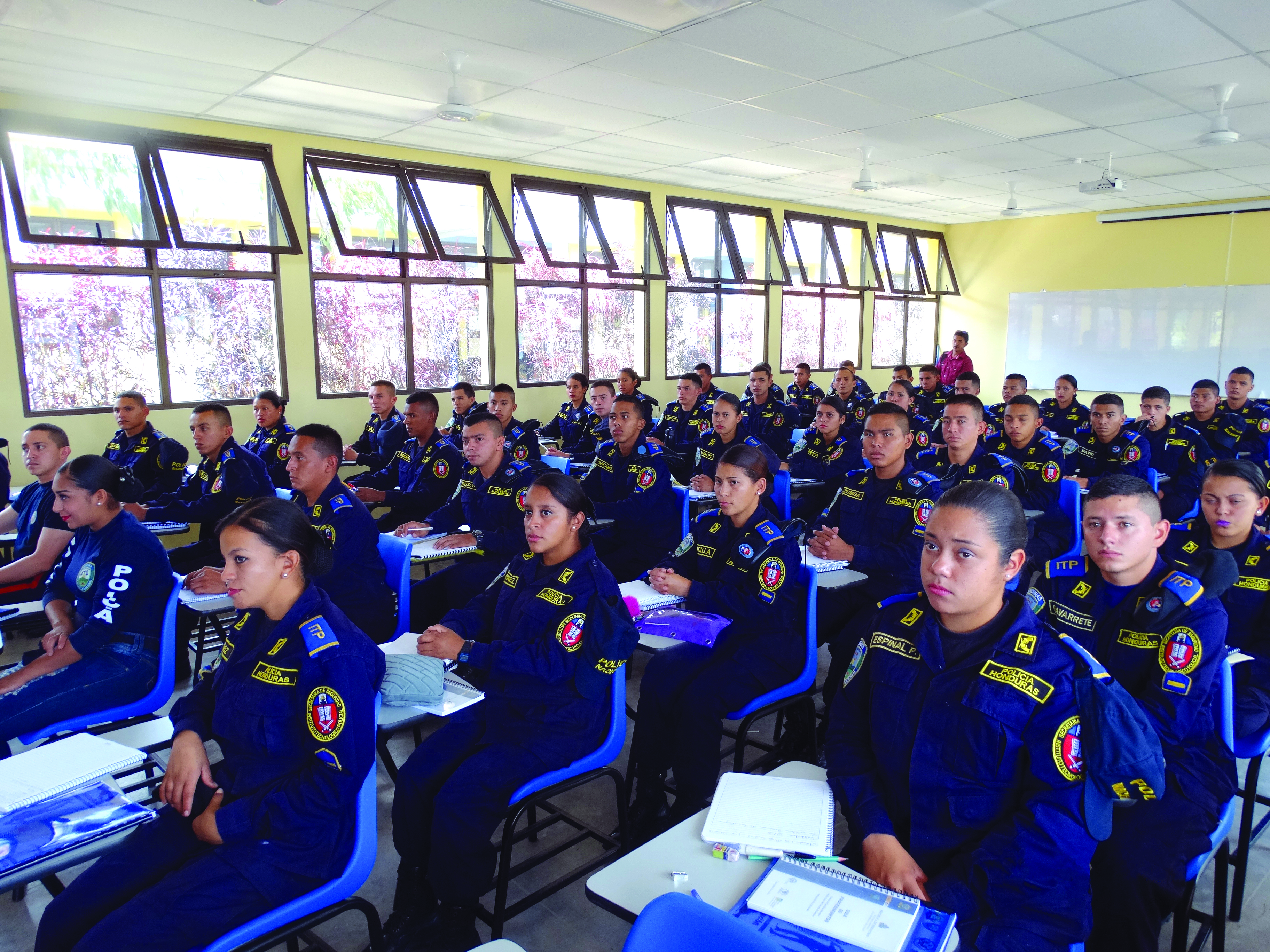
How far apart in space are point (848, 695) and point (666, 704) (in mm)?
1004

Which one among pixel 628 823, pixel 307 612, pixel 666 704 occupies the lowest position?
pixel 628 823

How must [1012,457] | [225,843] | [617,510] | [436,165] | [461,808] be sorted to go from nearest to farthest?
[225,843]
[461,808]
[617,510]
[1012,457]
[436,165]

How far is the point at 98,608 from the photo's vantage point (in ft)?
8.27

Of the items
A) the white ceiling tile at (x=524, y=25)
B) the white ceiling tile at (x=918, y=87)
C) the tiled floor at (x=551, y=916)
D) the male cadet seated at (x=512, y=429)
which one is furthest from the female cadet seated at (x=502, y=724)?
the white ceiling tile at (x=918, y=87)

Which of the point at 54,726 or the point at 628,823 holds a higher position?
the point at 54,726

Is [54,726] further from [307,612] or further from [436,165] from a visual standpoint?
[436,165]

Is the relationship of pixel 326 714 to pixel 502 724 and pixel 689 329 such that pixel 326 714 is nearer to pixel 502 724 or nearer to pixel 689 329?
pixel 502 724

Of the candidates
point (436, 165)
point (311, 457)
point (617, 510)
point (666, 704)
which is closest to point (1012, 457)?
point (617, 510)

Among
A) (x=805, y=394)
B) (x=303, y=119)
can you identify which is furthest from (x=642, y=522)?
(x=805, y=394)

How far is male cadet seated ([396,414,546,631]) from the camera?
3.74 meters

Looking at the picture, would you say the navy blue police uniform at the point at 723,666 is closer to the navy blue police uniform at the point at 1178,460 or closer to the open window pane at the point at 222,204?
the navy blue police uniform at the point at 1178,460

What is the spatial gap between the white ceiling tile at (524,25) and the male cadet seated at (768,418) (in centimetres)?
343

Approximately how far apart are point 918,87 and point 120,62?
16.2 feet

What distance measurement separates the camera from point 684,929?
973 millimetres
